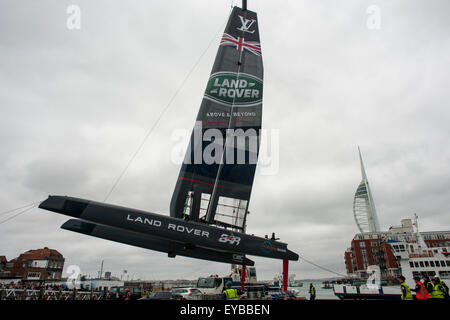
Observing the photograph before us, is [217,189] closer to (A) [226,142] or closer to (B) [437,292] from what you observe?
(A) [226,142]

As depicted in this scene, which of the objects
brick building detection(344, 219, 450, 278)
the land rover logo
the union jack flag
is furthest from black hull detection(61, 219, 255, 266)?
brick building detection(344, 219, 450, 278)

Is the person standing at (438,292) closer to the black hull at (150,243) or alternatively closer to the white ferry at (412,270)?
the black hull at (150,243)

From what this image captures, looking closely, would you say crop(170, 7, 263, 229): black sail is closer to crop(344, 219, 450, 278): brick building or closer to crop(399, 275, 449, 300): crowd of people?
crop(399, 275, 449, 300): crowd of people

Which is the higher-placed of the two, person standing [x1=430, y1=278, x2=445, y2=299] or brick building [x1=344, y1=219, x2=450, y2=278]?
brick building [x1=344, y1=219, x2=450, y2=278]

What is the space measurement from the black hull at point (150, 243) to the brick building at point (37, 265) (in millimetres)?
54893

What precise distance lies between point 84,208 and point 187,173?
3384mm

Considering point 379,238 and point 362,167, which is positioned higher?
point 362,167

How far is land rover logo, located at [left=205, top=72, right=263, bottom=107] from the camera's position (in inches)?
396

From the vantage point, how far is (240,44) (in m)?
11.2

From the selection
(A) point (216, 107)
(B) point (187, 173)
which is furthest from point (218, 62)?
(B) point (187, 173)

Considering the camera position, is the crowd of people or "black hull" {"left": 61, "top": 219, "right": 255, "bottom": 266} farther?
"black hull" {"left": 61, "top": 219, "right": 255, "bottom": 266}
